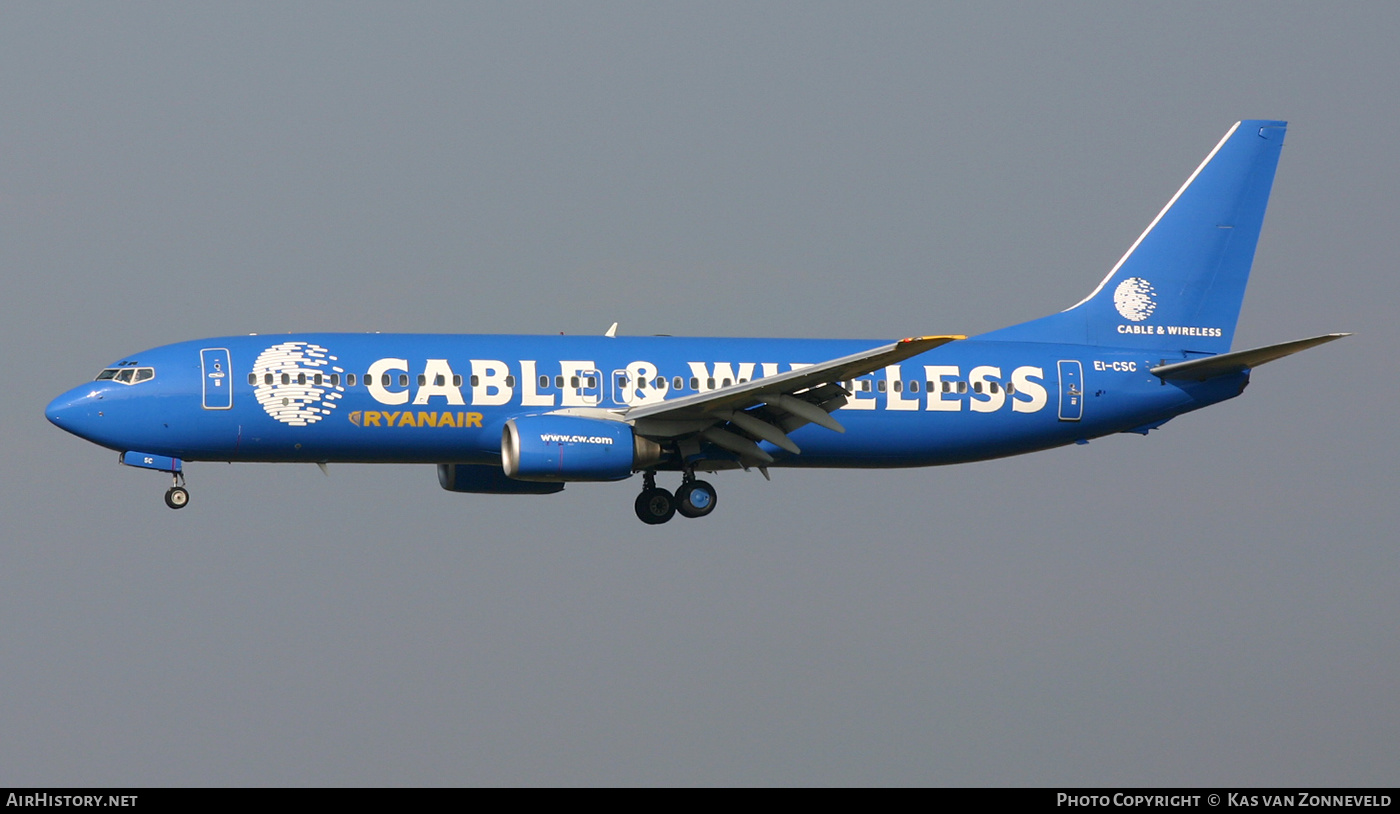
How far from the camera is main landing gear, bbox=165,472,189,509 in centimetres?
4081

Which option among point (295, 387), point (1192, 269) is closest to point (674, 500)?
point (295, 387)

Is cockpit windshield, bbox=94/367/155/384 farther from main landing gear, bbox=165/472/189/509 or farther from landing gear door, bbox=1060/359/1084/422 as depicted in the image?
landing gear door, bbox=1060/359/1084/422

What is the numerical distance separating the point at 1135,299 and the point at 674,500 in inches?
554

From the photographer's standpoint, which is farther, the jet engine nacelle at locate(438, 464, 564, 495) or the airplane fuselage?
the jet engine nacelle at locate(438, 464, 564, 495)

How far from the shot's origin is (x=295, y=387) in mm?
40062

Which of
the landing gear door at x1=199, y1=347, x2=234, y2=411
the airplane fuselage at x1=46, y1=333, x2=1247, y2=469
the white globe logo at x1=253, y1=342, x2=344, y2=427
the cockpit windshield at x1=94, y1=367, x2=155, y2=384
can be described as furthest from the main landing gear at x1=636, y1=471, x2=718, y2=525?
the cockpit windshield at x1=94, y1=367, x2=155, y2=384

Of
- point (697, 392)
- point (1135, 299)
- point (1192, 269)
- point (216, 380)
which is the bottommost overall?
point (697, 392)

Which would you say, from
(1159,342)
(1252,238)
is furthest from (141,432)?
(1252,238)

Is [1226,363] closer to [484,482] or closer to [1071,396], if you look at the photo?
[1071,396]

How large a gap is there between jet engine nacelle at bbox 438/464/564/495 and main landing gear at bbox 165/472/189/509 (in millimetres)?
6636

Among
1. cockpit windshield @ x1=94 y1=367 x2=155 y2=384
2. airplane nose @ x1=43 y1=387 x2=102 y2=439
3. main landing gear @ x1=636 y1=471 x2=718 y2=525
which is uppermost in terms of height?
cockpit windshield @ x1=94 y1=367 x2=155 y2=384

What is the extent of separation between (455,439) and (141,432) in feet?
22.7

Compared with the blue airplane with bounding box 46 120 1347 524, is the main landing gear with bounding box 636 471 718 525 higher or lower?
lower

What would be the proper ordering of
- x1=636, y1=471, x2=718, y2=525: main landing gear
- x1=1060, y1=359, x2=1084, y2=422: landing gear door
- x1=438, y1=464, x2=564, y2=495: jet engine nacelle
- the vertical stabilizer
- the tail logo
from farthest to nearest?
the tail logo, the vertical stabilizer, x1=1060, y1=359, x2=1084, y2=422: landing gear door, x1=438, y1=464, x2=564, y2=495: jet engine nacelle, x1=636, y1=471, x2=718, y2=525: main landing gear
